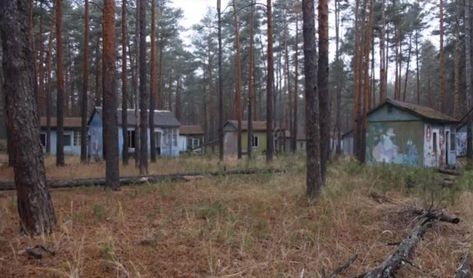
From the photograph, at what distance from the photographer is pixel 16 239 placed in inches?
218

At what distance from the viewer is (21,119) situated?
5.80 metres

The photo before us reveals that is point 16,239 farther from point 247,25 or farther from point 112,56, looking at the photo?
point 247,25

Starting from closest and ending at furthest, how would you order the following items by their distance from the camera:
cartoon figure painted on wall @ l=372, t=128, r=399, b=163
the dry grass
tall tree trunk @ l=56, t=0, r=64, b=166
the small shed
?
the dry grass → tall tree trunk @ l=56, t=0, r=64, b=166 → the small shed → cartoon figure painted on wall @ l=372, t=128, r=399, b=163

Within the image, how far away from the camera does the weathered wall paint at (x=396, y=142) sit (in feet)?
73.8

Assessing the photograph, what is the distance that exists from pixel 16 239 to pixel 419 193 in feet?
28.8

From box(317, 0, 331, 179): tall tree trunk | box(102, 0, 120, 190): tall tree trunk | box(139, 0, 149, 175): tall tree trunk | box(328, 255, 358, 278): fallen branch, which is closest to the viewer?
box(328, 255, 358, 278): fallen branch

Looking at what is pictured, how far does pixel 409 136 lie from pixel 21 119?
20519 millimetres

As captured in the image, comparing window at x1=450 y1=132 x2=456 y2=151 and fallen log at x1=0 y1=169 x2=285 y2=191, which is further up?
window at x1=450 y1=132 x2=456 y2=151

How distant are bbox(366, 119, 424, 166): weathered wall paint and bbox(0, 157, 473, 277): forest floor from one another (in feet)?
39.0

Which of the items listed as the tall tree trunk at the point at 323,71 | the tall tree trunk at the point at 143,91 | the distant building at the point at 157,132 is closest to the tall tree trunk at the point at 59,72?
the tall tree trunk at the point at 143,91

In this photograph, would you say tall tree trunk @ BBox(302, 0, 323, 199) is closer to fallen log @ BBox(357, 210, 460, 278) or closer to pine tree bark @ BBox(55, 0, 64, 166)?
fallen log @ BBox(357, 210, 460, 278)

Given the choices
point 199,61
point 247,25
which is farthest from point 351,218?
point 199,61

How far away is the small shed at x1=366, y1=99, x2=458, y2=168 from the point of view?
22391 mm

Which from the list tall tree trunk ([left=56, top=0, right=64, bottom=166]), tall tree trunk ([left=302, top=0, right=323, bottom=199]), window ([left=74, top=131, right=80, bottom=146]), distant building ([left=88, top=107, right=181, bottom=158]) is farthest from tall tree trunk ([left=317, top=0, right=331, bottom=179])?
window ([left=74, top=131, right=80, bottom=146])
